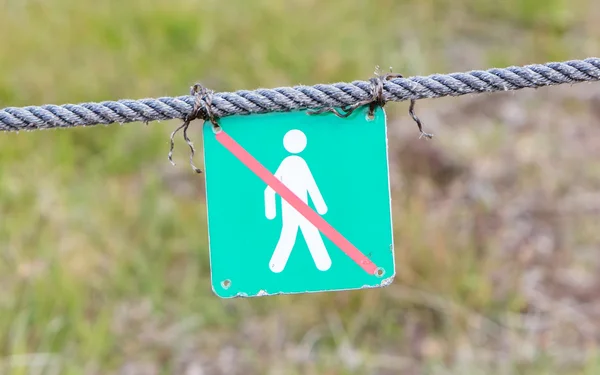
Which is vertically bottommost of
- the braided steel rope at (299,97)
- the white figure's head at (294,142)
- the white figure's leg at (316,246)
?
the white figure's leg at (316,246)

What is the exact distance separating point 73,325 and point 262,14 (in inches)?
69.3

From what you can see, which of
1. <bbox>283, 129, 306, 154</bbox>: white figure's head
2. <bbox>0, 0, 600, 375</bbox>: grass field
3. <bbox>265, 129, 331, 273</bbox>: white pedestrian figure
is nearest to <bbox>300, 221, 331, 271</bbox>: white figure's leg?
<bbox>265, 129, 331, 273</bbox>: white pedestrian figure

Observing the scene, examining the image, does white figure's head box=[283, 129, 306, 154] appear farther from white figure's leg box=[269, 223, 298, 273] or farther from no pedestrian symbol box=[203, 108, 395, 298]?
white figure's leg box=[269, 223, 298, 273]

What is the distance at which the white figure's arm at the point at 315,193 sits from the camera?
869 mm

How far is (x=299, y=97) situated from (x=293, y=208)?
0.51ft

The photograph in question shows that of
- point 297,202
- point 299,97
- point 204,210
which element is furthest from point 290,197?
point 204,210

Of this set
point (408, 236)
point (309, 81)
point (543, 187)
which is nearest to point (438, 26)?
point (309, 81)

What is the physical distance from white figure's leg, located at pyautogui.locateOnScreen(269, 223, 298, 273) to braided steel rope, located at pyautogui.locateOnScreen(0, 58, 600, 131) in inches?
6.6

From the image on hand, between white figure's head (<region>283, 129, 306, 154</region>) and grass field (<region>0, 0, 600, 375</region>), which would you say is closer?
white figure's head (<region>283, 129, 306, 154</region>)

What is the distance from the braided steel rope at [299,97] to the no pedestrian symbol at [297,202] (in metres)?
0.02

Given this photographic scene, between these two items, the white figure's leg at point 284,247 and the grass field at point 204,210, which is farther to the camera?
the grass field at point 204,210

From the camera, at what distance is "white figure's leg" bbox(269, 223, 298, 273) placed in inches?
34.4

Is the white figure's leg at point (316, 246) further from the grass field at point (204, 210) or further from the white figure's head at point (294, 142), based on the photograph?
the grass field at point (204, 210)

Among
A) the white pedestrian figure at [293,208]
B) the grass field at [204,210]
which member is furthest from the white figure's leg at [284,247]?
the grass field at [204,210]
